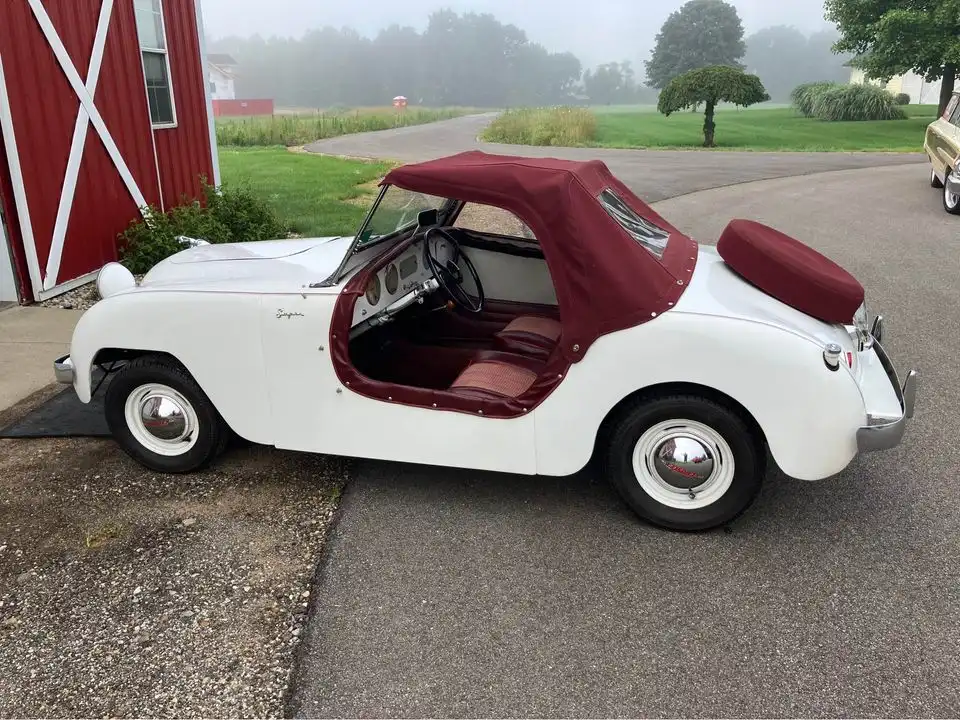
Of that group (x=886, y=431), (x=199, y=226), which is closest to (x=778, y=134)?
(x=199, y=226)

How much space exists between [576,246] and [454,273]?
1.53m

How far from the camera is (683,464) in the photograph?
10.9 feet

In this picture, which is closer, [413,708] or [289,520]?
[413,708]

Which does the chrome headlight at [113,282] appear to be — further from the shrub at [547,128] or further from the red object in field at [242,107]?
the red object in field at [242,107]

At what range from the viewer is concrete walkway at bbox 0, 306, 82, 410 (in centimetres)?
519

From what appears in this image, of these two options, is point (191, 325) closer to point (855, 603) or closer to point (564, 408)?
point (564, 408)

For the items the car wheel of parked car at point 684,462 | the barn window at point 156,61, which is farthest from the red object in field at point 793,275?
the barn window at point 156,61

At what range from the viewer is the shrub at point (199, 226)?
786cm

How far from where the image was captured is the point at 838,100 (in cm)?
3491

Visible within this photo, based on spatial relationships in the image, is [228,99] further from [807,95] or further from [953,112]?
[953,112]

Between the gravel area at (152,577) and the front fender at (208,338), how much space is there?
45cm

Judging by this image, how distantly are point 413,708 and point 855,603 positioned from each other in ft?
5.77

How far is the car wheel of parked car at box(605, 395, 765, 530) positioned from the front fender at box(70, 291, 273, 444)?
68.3 inches

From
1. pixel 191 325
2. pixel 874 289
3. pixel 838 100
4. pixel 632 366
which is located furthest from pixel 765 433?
pixel 838 100
